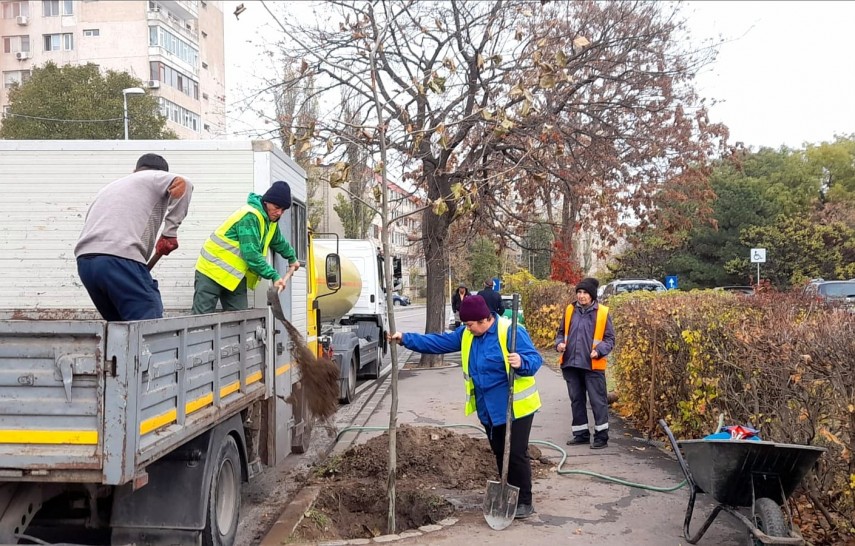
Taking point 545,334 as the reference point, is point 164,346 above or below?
above

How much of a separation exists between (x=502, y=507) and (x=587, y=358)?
116 inches

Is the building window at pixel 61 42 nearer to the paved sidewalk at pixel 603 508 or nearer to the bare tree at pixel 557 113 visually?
the bare tree at pixel 557 113

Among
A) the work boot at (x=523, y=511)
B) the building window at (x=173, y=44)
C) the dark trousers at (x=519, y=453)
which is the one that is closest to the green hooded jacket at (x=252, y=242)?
the dark trousers at (x=519, y=453)

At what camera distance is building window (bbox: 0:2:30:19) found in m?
47.3

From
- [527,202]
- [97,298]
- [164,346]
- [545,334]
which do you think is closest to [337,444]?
[97,298]

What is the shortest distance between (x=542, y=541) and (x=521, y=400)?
1009 mm

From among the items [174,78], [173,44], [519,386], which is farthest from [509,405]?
[173,44]

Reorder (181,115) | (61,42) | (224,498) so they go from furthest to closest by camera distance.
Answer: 1. (181,115)
2. (61,42)
3. (224,498)

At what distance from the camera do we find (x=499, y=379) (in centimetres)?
546

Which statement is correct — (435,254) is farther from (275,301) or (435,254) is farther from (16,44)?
(16,44)

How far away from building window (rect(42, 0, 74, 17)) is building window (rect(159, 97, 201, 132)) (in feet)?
30.1

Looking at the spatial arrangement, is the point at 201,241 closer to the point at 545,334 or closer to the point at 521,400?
the point at 521,400

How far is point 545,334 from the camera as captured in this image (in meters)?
19.7

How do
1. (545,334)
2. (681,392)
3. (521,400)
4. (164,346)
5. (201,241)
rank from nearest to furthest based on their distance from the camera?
(164,346)
(521,400)
(201,241)
(681,392)
(545,334)
